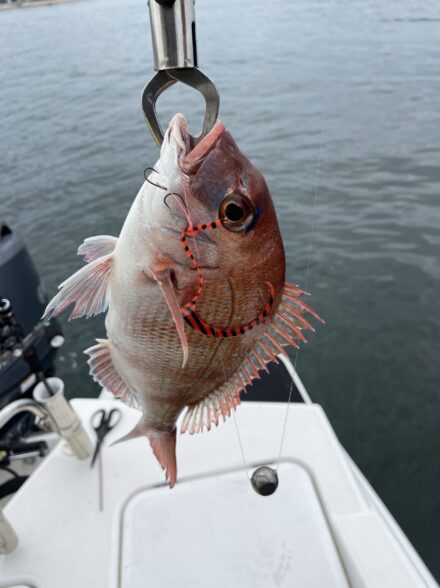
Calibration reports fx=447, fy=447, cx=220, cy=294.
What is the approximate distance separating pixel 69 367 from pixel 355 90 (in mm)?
9712

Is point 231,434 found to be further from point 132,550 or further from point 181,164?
point 181,164

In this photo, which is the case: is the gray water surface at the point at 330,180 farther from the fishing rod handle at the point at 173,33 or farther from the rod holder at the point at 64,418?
the fishing rod handle at the point at 173,33

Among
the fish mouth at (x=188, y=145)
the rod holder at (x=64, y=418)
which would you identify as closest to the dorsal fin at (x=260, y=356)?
the fish mouth at (x=188, y=145)

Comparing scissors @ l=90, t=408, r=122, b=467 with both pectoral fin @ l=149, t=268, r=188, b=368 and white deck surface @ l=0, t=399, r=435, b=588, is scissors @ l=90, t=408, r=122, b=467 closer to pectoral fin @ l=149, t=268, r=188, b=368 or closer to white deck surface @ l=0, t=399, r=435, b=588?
white deck surface @ l=0, t=399, r=435, b=588

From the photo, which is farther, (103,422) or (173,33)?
(103,422)

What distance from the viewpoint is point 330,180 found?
7902mm

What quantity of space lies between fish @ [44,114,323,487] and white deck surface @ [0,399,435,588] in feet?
2.89

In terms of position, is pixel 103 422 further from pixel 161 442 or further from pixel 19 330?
pixel 161 442

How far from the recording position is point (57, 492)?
2445 millimetres

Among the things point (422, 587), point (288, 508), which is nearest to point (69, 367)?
point (288, 508)

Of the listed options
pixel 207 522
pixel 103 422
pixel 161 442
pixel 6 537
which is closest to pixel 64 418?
pixel 103 422

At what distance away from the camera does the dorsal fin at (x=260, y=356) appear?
1.40 m

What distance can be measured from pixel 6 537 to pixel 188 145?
204cm

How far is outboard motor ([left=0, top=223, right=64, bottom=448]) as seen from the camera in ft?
10.7
